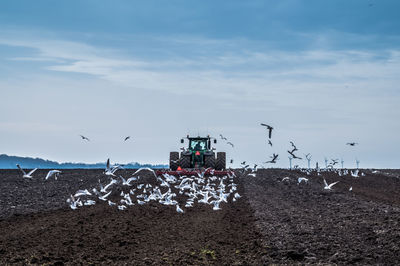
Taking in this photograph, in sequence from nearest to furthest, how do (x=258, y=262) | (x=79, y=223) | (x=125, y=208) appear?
(x=258, y=262), (x=79, y=223), (x=125, y=208)

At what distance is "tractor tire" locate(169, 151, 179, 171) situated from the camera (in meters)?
42.1

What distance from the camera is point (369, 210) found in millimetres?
18703

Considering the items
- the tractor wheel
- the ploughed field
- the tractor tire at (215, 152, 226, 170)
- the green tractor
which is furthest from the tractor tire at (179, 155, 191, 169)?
the ploughed field

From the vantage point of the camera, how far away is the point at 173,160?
1694 inches

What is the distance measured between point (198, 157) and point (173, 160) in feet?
7.17

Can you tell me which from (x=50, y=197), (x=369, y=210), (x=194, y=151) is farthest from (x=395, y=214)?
(x=194, y=151)

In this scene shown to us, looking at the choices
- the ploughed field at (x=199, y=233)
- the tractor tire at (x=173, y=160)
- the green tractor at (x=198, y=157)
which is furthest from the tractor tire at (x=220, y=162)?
the ploughed field at (x=199, y=233)

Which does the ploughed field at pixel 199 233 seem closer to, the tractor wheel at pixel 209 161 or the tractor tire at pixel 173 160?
the tractor wheel at pixel 209 161

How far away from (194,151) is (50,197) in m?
19.5

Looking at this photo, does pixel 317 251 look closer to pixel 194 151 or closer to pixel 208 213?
pixel 208 213

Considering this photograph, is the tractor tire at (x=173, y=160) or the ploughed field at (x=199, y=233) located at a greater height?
the tractor tire at (x=173, y=160)

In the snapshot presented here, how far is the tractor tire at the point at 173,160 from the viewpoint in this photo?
4206 cm

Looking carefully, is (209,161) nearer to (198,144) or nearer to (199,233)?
(198,144)

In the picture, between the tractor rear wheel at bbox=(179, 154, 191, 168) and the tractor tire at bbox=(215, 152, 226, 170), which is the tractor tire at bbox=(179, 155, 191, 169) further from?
the tractor tire at bbox=(215, 152, 226, 170)
